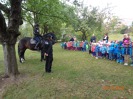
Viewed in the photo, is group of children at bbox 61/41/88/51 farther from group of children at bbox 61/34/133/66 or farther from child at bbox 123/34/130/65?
child at bbox 123/34/130/65

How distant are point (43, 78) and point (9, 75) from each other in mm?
1388

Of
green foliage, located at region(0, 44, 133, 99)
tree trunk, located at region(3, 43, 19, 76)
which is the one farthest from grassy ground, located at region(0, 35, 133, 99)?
tree trunk, located at region(3, 43, 19, 76)

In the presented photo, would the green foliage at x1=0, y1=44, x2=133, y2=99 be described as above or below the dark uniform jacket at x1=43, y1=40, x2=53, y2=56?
below

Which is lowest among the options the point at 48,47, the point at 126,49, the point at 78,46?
the point at 78,46

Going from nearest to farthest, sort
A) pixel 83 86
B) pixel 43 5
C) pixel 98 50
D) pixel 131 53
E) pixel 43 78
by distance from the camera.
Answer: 1. pixel 83 86
2. pixel 43 78
3. pixel 131 53
4. pixel 43 5
5. pixel 98 50

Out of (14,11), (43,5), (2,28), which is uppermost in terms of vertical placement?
(43,5)

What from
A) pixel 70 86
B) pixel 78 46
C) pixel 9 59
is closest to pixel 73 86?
pixel 70 86

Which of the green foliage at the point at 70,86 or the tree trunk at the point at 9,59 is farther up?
the tree trunk at the point at 9,59

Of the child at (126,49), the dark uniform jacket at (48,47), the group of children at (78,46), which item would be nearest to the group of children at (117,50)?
the child at (126,49)

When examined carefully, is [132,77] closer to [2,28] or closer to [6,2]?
[2,28]

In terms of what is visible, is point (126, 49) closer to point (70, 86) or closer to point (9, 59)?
point (70, 86)

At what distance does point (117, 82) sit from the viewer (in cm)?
644

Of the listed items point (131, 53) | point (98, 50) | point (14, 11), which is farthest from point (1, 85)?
point (98, 50)

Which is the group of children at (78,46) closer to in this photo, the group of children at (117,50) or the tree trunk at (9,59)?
the group of children at (117,50)
